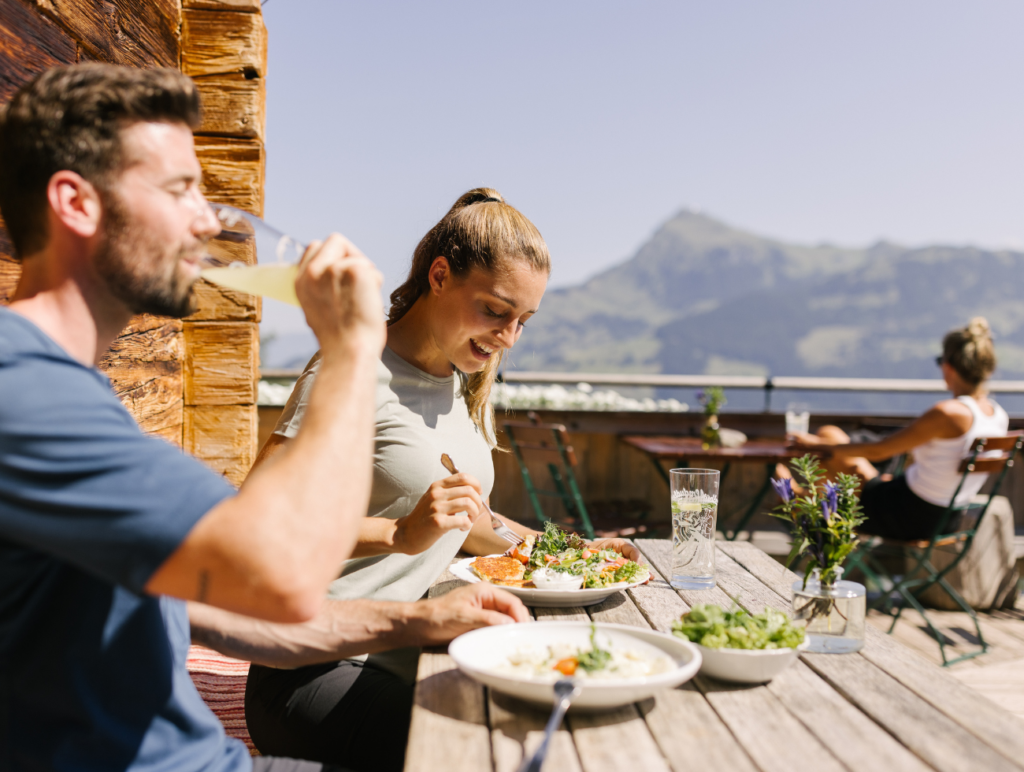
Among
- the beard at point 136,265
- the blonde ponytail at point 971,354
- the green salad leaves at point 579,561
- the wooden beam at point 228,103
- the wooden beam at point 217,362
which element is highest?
the wooden beam at point 228,103

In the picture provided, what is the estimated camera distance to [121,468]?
0.68 metres

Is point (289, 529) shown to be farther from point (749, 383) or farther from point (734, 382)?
point (749, 383)

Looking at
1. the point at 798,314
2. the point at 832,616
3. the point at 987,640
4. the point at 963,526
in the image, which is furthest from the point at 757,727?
the point at 798,314

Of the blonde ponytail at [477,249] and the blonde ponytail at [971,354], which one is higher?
the blonde ponytail at [477,249]

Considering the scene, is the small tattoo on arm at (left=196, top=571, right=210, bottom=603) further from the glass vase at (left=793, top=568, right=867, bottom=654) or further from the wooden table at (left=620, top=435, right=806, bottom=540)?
the wooden table at (left=620, top=435, right=806, bottom=540)

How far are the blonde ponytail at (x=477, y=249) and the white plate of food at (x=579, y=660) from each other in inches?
39.0

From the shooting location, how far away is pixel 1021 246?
14350cm

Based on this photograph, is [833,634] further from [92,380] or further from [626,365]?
[626,365]

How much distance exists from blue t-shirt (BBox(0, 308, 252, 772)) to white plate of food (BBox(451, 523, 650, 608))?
2.09 ft

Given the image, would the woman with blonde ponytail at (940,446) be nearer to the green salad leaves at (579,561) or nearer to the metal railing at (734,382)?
the metal railing at (734,382)

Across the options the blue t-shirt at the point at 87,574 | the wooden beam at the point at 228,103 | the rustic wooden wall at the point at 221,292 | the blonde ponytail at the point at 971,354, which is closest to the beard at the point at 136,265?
the blue t-shirt at the point at 87,574

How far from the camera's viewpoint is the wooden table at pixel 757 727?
2.77 ft

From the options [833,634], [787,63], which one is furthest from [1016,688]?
[787,63]

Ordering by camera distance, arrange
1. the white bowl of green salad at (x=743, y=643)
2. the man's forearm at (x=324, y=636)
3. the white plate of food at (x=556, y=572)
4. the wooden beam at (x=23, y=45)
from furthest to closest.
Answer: the white plate of food at (x=556, y=572) → the wooden beam at (x=23, y=45) → the man's forearm at (x=324, y=636) → the white bowl of green salad at (x=743, y=643)
